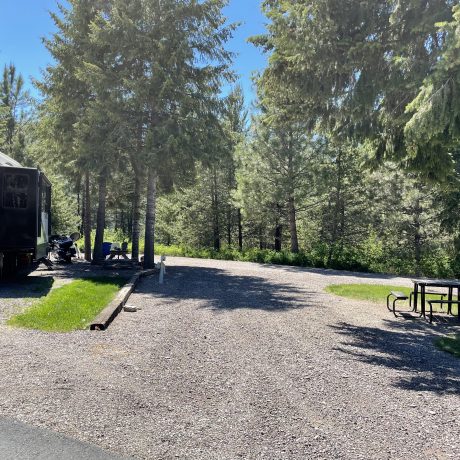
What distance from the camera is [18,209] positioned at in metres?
12.0

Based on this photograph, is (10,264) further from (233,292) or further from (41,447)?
(41,447)

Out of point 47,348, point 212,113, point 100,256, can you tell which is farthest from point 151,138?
point 47,348

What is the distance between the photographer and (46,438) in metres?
3.56

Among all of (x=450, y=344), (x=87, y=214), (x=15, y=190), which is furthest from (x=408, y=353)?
(x=87, y=214)

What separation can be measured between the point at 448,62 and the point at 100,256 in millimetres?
16809

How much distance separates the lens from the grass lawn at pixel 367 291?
12600mm

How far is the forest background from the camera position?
25.6ft

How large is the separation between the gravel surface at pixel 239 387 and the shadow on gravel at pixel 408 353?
2cm

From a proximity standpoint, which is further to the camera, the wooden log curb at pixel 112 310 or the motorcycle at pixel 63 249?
the motorcycle at pixel 63 249

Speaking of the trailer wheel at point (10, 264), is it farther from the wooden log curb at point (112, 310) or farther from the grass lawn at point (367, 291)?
the grass lawn at point (367, 291)

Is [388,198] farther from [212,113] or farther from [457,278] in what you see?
[212,113]

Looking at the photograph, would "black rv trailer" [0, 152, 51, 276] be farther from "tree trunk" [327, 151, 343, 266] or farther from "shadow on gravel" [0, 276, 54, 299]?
"tree trunk" [327, 151, 343, 266]

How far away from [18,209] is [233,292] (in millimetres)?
6289

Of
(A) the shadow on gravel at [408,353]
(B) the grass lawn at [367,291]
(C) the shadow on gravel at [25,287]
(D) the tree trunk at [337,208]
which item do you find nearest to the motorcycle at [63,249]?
(C) the shadow on gravel at [25,287]
